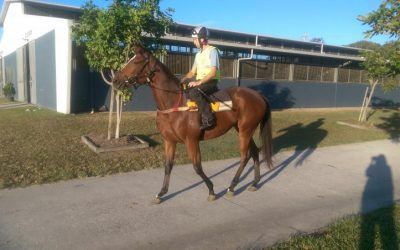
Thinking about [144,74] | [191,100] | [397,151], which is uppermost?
[144,74]

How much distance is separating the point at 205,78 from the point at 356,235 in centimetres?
287

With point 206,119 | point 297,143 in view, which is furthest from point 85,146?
point 297,143

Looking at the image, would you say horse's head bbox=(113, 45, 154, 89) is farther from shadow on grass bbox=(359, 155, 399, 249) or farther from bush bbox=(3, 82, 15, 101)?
bush bbox=(3, 82, 15, 101)

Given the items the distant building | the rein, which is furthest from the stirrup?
the distant building

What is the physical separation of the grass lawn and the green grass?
3.85 m

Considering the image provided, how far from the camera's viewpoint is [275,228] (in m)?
4.74

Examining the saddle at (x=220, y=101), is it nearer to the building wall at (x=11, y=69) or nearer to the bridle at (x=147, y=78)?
the bridle at (x=147, y=78)

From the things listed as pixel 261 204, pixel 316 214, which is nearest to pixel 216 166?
pixel 261 204

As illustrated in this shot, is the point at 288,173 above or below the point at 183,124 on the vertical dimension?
below

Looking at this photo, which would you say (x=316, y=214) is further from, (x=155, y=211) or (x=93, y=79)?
(x=93, y=79)

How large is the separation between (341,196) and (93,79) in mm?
11778

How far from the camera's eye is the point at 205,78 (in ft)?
17.9

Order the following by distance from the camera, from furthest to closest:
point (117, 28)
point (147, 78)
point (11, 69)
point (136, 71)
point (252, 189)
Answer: point (11, 69), point (117, 28), point (252, 189), point (147, 78), point (136, 71)

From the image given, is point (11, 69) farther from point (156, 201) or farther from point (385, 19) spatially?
point (385, 19)
